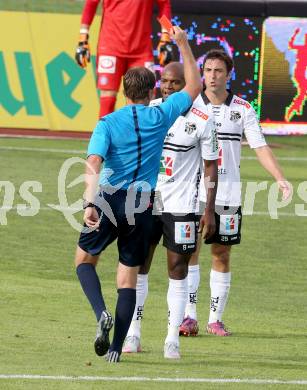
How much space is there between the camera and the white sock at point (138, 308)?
33.9ft

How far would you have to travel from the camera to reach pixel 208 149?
33.9 ft

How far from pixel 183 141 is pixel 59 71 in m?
13.7

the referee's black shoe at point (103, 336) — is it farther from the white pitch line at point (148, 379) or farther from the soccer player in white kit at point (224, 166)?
the soccer player in white kit at point (224, 166)

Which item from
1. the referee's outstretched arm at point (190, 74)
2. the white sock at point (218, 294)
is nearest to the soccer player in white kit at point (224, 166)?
the white sock at point (218, 294)

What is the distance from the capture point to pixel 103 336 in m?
9.25

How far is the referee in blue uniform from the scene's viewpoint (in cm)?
947

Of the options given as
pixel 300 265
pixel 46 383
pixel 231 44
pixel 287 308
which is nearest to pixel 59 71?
pixel 231 44

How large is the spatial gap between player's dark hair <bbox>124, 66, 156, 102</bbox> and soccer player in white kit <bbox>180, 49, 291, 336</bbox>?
190 cm

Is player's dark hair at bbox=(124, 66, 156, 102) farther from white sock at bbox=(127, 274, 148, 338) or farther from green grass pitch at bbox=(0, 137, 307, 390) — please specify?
green grass pitch at bbox=(0, 137, 307, 390)

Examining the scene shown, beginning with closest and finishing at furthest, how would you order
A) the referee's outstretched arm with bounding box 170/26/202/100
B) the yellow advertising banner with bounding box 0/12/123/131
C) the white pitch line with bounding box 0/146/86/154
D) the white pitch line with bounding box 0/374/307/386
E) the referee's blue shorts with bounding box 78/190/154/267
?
the white pitch line with bounding box 0/374/307/386 < the referee's blue shorts with bounding box 78/190/154/267 < the referee's outstretched arm with bounding box 170/26/202/100 < the white pitch line with bounding box 0/146/86/154 < the yellow advertising banner with bounding box 0/12/123/131

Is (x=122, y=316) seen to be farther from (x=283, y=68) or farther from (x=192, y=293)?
(x=283, y=68)

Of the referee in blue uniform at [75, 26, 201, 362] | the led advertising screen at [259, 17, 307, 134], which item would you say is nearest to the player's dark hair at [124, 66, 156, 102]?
the referee in blue uniform at [75, 26, 201, 362]

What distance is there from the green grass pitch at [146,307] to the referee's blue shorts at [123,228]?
79cm

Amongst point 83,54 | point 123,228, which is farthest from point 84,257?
point 83,54
